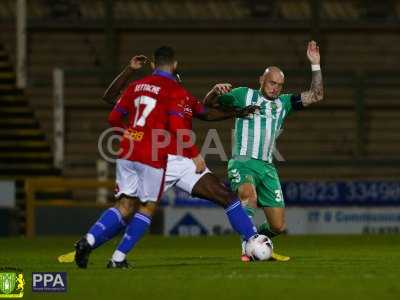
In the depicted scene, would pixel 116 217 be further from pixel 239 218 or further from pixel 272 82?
pixel 272 82

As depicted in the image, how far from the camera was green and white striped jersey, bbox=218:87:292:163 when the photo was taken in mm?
12359

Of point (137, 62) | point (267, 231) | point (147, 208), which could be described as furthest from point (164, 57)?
point (267, 231)

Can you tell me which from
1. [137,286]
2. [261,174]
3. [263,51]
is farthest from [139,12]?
[137,286]

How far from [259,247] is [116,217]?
1.60 metres

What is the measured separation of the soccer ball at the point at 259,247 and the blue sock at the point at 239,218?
0.28ft

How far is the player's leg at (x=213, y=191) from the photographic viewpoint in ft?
35.7

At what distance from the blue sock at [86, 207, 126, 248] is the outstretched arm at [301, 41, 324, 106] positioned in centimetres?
290

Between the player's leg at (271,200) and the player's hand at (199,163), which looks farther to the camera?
the player's leg at (271,200)

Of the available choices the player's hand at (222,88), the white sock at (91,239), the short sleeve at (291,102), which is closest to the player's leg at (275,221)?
the short sleeve at (291,102)

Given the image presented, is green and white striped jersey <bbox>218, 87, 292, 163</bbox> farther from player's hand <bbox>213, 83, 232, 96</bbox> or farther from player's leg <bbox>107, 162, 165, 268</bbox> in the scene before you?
player's leg <bbox>107, 162, 165, 268</bbox>

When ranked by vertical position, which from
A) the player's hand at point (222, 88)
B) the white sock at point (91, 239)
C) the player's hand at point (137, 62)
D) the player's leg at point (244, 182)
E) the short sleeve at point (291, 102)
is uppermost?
the player's hand at point (137, 62)

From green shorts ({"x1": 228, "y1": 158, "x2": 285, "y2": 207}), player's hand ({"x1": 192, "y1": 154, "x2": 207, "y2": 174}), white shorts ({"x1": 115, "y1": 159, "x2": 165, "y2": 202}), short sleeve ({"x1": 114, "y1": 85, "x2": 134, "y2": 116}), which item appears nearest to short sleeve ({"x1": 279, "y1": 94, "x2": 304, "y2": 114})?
green shorts ({"x1": 228, "y1": 158, "x2": 285, "y2": 207})

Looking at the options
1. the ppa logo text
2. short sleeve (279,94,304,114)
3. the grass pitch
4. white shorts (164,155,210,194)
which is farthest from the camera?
short sleeve (279,94,304,114)

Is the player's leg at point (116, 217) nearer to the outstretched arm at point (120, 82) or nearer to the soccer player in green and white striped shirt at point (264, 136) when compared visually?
the outstretched arm at point (120, 82)
